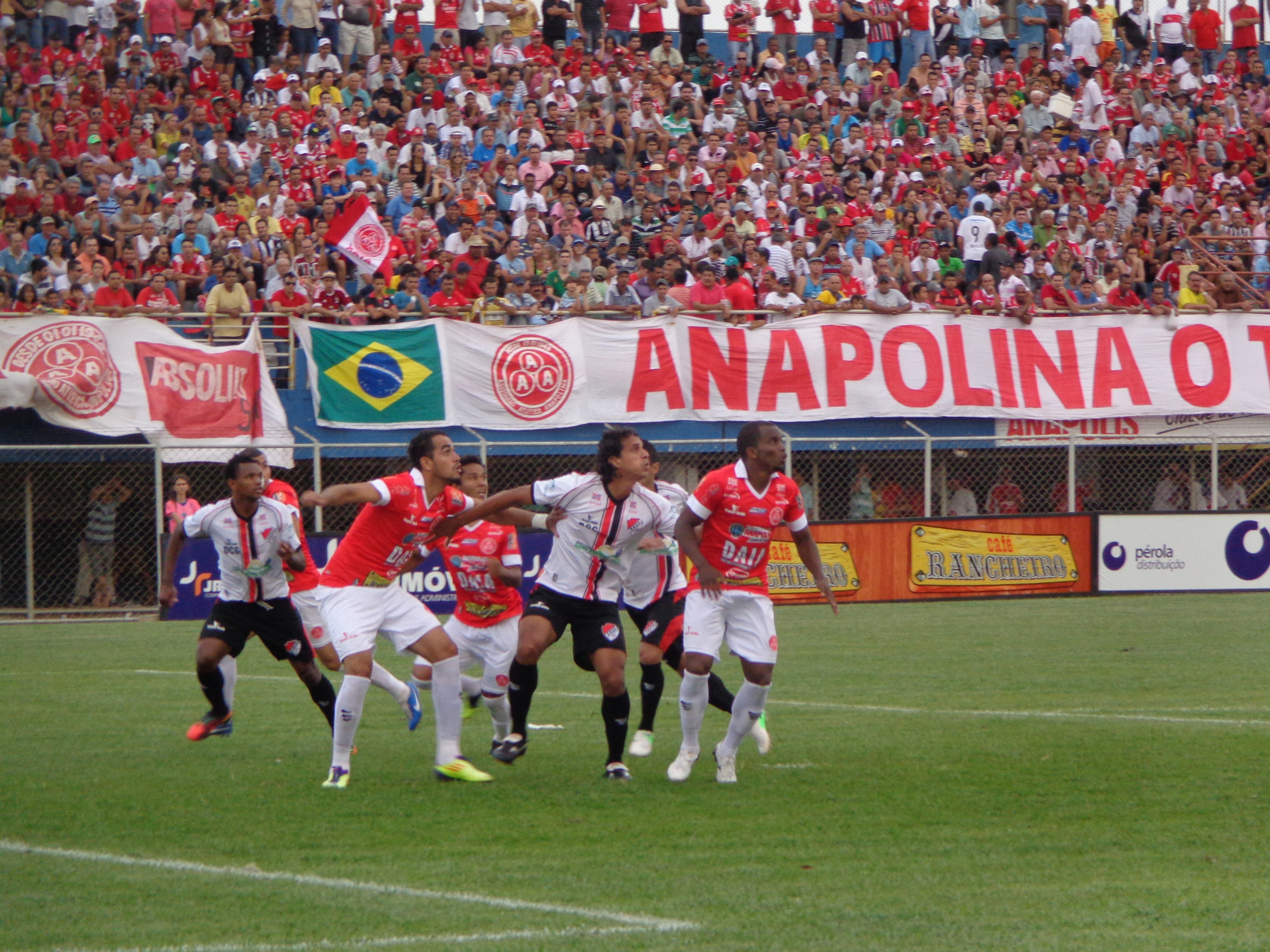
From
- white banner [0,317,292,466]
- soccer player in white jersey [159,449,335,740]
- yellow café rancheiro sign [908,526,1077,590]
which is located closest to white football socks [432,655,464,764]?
soccer player in white jersey [159,449,335,740]

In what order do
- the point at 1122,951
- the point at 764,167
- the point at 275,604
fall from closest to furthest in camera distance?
the point at 1122,951
the point at 275,604
the point at 764,167

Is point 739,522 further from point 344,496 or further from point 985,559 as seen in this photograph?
point 985,559

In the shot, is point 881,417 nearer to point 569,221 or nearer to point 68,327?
point 569,221

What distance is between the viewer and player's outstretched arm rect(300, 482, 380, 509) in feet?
27.9

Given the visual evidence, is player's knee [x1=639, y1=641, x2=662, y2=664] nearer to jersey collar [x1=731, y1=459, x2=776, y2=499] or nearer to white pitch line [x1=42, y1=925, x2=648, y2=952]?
jersey collar [x1=731, y1=459, x2=776, y2=499]

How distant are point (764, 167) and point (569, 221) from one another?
3888 millimetres

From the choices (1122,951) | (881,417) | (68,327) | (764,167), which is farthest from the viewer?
(764,167)

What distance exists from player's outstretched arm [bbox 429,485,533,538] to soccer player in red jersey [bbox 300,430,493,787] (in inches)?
1.9

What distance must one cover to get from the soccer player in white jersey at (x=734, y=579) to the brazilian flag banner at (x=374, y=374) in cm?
1287

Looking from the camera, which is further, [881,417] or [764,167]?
[764,167]

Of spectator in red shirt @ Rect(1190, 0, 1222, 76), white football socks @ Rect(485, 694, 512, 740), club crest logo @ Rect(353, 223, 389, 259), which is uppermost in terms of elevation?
spectator in red shirt @ Rect(1190, 0, 1222, 76)

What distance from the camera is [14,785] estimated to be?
9.16 m

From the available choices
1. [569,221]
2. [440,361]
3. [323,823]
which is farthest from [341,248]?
[323,823]

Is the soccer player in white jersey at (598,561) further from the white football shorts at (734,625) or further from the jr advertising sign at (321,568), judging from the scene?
the jr advertising sign at (321,568)
